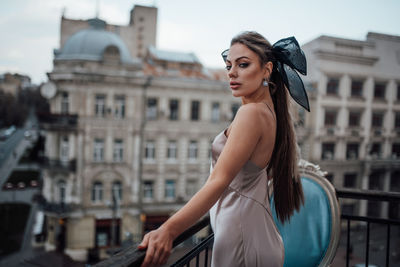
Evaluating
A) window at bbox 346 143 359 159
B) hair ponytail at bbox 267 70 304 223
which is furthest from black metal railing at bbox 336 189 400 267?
window at bbox 346 143 359 159

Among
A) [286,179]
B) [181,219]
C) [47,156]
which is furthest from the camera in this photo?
[47,156]

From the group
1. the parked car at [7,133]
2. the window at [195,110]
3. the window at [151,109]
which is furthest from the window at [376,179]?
the parked car at [7,133]

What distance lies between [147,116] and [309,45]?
256 inches

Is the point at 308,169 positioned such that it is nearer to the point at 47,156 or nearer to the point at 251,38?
the point at 251,38

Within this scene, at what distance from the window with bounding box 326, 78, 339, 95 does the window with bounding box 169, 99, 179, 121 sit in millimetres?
5693

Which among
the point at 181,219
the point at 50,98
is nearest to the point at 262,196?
the point at 181,219

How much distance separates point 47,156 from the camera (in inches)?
370

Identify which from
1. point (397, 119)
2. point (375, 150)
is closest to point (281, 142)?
point (375, 150)

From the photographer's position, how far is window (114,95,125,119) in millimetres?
9516

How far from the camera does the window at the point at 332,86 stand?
38.0 feet

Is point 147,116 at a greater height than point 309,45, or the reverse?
point 309,45

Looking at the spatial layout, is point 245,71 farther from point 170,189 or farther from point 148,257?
point 170,189

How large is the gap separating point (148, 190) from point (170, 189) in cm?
73

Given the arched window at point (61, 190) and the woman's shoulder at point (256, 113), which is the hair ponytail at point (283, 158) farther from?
the arched window at point (61, 190)
